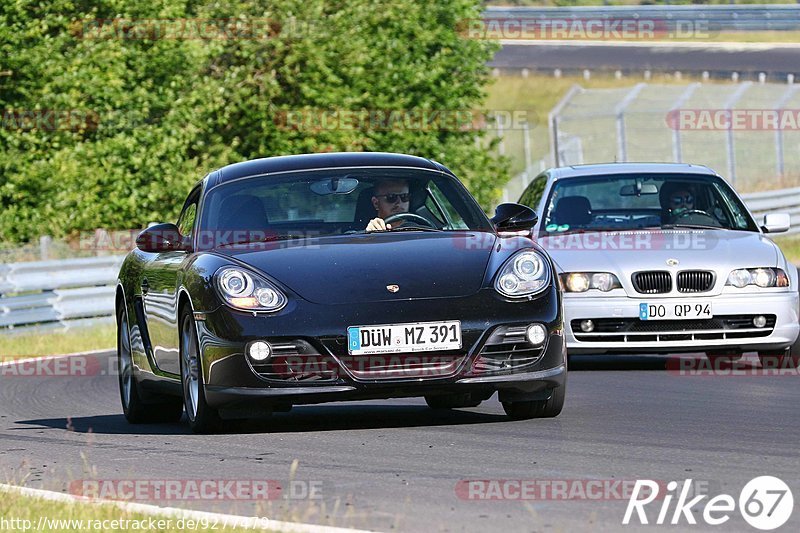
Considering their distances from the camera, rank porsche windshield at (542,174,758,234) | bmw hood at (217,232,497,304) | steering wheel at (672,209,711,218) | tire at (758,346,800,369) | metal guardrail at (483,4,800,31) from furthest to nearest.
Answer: metal guardrail at (483,4,800,31) → steering wheel at (672,209,711,218) → porsche windshield at (542,174,758,234) → tire at (758,346,800,369) → bmw hood at (217,232,497,304)

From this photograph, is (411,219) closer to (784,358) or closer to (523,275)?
(523,275)

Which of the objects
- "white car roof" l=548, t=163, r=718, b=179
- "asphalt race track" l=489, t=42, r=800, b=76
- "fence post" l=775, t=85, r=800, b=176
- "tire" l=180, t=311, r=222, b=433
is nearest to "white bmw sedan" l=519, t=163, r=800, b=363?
"white car roof" l=548, t=163, r=718, b=179

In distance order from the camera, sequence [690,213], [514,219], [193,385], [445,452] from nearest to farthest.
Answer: [445,452] < [193,385] < [514,219] < [690,213]

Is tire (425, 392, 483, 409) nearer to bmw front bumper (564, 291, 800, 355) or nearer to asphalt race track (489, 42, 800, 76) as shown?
bmw front bumper (564, 291, 800, 355)

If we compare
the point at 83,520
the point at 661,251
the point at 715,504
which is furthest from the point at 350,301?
the point at 661,251

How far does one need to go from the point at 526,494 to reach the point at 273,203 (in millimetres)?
3504

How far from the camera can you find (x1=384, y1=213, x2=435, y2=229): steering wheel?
9336 mm

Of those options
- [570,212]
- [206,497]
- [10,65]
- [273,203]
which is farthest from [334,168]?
[10,65]

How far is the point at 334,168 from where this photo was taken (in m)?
9.60

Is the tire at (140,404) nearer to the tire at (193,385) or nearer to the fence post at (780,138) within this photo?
the tire at (193,385)

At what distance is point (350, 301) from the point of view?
26.9 ft

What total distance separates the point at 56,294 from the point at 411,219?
1233 cm

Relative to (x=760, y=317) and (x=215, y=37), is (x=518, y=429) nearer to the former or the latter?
(x=760, y=317)

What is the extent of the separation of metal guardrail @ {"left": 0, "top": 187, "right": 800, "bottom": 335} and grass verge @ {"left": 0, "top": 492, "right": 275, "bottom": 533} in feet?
46.3
